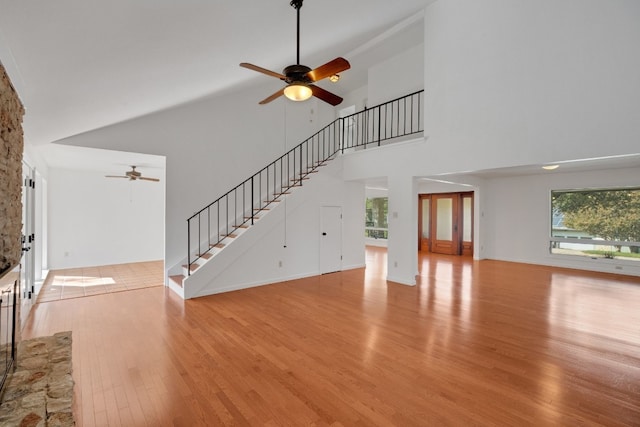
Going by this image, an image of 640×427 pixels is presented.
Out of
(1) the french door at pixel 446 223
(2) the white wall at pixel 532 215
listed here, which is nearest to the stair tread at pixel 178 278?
(1) the french door at pixel 446 223

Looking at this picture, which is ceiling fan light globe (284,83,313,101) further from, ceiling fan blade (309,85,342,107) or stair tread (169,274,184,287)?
stair tread (169,274,184,287)

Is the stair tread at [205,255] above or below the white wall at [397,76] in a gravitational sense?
below

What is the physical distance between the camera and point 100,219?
8.46 m

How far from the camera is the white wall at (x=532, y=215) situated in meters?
7.56

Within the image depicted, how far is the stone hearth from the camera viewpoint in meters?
1.97

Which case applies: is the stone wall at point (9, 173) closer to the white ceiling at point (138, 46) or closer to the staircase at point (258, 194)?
the white ceiling at point (138, 46)

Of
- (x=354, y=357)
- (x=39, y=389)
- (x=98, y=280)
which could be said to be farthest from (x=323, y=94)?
(x=98, y=280)

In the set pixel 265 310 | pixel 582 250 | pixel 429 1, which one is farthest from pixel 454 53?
pixel 582 250

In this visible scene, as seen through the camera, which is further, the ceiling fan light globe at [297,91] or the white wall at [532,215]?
the white wall at [532,215]

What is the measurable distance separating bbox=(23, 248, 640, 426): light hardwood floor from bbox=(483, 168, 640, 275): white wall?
2549mm

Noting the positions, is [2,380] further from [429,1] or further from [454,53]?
[429,1]

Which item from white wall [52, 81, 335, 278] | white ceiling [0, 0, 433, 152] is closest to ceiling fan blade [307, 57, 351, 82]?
white ceiling [0, 0, 433, 152]

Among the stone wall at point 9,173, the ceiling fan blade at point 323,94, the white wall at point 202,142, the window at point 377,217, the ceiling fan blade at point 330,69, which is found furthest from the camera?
the window at point 377,217

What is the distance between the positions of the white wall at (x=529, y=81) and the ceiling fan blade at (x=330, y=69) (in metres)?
3.38
